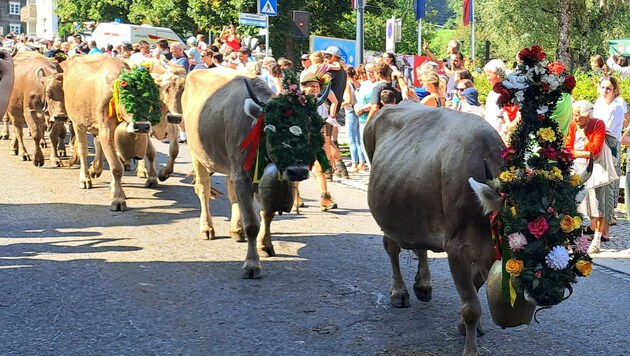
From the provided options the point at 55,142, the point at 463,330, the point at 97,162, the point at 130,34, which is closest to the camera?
the point at 463,330

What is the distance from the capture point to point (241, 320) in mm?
6887

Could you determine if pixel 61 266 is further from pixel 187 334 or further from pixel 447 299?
pixel 447 299

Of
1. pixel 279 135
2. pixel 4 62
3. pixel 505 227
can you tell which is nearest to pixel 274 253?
pixel 279 135

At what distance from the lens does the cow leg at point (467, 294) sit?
18.9ft

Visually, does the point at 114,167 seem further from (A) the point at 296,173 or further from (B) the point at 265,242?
(A) the point at 296,173

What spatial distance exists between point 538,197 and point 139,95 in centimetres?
699

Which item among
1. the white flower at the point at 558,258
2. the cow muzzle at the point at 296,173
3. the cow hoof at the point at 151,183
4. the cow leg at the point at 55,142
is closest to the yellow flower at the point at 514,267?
the white flower at the point at 558,258

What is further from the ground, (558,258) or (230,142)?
(230,142)

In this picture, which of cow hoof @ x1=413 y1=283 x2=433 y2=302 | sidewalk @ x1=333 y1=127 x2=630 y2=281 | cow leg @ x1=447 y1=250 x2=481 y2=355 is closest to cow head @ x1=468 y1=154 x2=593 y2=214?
cow leg @ x1=447 y1=250 x2=481 y2=355

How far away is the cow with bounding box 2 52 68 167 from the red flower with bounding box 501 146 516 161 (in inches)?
404

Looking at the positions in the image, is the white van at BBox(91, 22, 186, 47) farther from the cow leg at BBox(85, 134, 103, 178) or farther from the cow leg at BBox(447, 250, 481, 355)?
the cow leg at BBox(447, 250, 481, 355)

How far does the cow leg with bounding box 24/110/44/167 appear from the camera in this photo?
15.5 metres

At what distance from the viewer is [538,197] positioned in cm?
527

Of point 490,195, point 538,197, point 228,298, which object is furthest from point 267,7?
point 538,197
